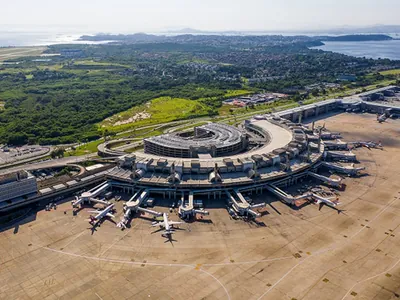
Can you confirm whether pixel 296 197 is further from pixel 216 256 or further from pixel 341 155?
pixel 341 155

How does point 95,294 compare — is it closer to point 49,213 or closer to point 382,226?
point 49,213

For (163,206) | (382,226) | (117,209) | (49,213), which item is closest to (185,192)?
(163,206)

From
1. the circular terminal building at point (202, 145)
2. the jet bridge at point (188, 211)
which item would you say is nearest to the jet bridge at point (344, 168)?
the circular terminal building at point (202, 145)

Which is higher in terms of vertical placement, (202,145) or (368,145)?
(202,145)

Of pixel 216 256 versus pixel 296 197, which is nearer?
pixel 216 256

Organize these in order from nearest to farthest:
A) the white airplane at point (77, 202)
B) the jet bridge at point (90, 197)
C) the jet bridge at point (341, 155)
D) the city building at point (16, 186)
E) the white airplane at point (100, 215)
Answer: the white airplane at point (100, 215), the city building at point (16, 186), the white airplane at point (77, 202), the jet bridge at point (90, 197), the jet bridge at point (341, 155)

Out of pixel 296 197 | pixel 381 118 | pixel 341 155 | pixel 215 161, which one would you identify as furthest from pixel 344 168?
pixel 381 118

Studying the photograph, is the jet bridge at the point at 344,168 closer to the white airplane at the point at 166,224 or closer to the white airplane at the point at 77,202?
the white airplane at the point at 166,224

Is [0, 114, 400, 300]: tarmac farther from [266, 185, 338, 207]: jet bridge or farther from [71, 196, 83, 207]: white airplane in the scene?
[266, 185, 338, 207]: jet bridge
